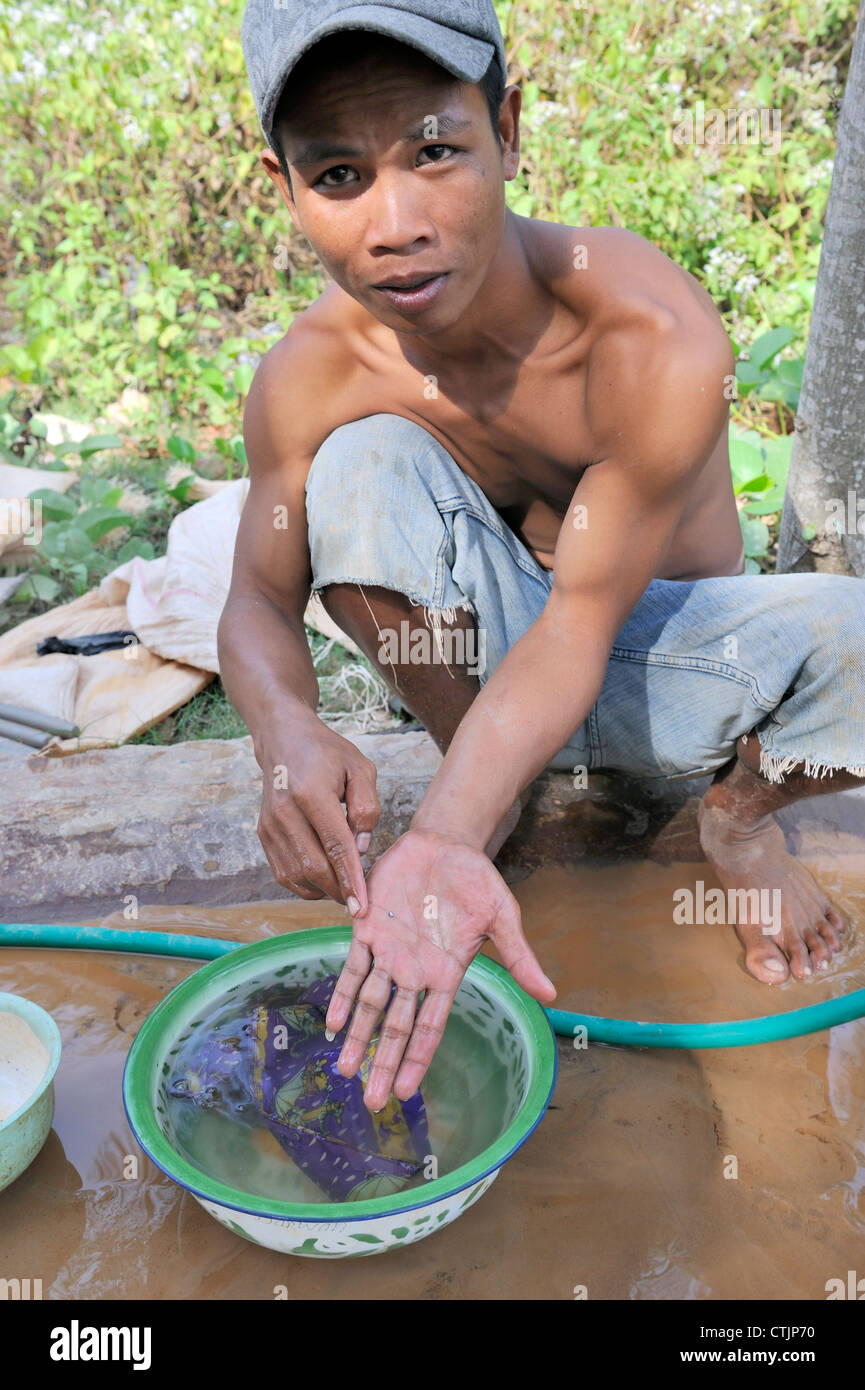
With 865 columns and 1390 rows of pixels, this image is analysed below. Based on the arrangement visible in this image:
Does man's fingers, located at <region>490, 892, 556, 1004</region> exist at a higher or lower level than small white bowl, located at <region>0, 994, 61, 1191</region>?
higher

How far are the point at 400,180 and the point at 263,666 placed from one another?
0.80 meters

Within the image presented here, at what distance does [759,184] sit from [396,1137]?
4.95 metres

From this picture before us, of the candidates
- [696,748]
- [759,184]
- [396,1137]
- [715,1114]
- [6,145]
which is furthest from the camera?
[6,145]

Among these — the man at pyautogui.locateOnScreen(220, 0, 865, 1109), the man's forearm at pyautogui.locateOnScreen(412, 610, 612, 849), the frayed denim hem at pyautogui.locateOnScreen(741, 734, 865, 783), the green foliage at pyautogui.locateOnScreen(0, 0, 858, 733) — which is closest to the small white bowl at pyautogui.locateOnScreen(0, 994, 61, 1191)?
the man at pyautogui.locateOnScreen(220, 0, 865, 1109)

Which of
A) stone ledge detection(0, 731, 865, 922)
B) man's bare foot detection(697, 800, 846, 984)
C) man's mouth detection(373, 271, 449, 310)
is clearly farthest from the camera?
stone ledge detection(0, 731, 865, 922)

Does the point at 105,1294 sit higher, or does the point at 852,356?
the point at 852,356

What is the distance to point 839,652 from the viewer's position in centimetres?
189

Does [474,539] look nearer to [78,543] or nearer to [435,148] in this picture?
[435,148]

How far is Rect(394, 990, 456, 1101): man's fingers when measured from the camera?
4.60ft

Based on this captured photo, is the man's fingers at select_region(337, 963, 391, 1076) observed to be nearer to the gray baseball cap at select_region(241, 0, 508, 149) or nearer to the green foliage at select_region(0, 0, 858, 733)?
the gray baseball cap at select_region(241, 0, 508, 149)
